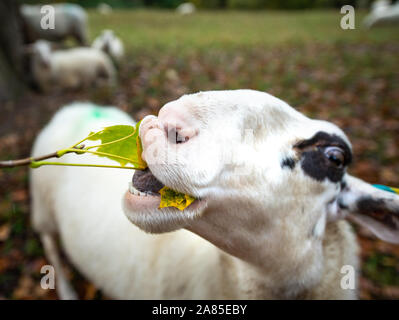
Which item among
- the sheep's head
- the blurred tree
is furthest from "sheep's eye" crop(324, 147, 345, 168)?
the blurred tree

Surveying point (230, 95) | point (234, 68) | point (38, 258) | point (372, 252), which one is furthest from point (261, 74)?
point (230, 95)

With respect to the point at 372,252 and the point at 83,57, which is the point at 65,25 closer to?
the point at 83,57

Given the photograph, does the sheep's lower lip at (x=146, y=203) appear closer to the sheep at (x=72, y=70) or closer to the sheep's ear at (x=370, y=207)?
the sheep's ear at (x=370, y=207)

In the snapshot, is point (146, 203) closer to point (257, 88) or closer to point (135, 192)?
point (135, 192)

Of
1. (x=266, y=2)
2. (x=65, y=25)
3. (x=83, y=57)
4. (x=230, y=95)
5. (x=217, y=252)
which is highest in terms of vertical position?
(x=266, y=2)

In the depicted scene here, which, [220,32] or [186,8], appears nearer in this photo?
[220,32]

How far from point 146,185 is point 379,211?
46.3 inches

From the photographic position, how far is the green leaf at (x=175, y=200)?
3.48 ft

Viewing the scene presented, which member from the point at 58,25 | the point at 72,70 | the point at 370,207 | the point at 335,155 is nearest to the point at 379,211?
the point at 370,207

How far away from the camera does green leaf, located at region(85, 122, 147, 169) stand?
1108 millimetres

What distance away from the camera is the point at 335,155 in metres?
1.44
